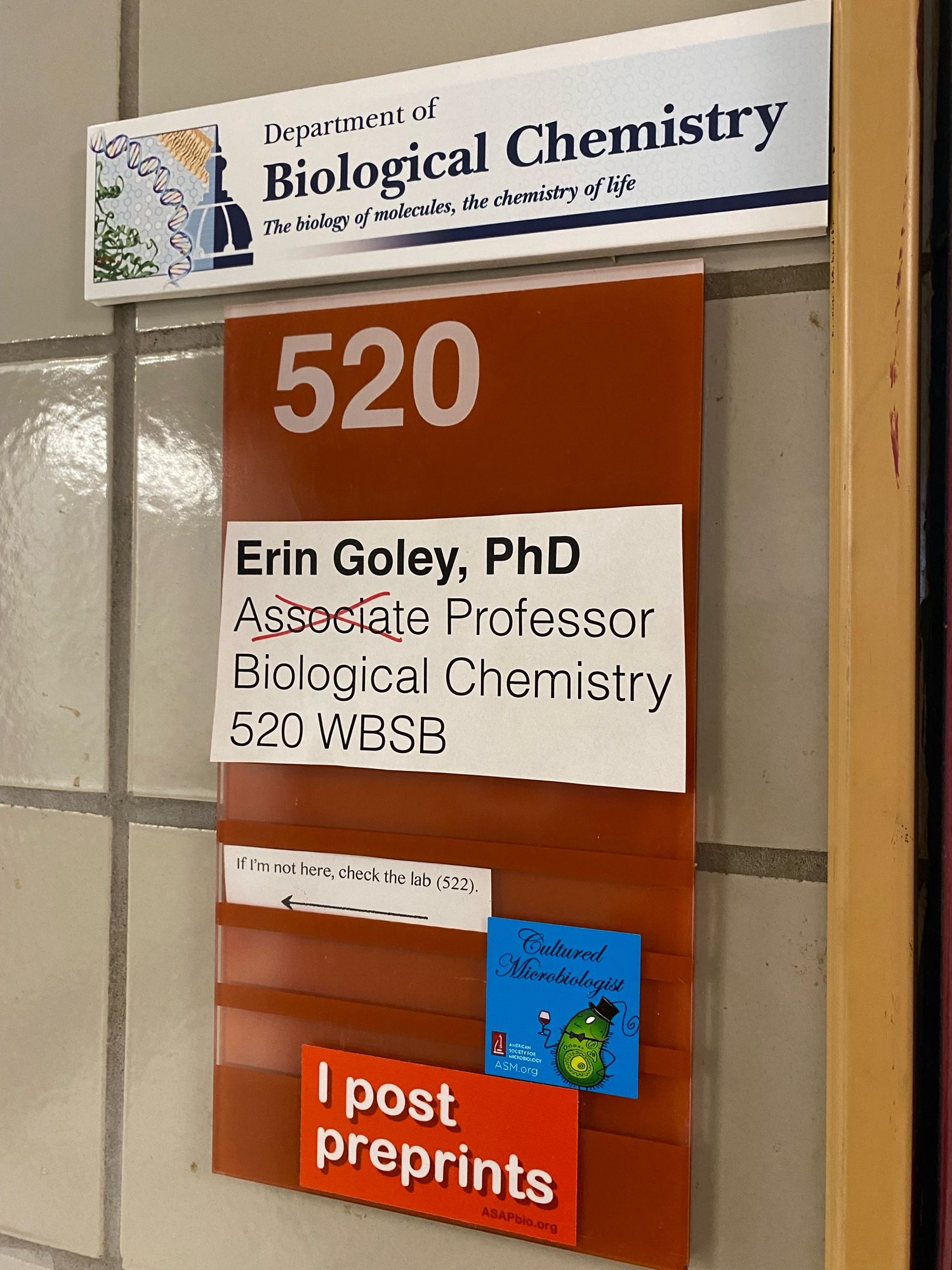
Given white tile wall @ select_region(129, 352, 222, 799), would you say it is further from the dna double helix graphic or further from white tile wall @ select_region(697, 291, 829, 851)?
white tile wall @ select_region(697, 291, 829, 851)

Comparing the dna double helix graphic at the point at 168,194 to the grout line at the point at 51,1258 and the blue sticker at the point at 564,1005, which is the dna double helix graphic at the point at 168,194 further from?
the grout line at the point at 51,1258

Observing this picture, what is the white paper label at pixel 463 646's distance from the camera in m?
0.54

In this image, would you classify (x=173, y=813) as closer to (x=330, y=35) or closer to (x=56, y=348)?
(x=56, y=348)

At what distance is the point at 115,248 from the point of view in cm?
65

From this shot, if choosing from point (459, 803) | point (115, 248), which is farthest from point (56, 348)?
point (459, 803)

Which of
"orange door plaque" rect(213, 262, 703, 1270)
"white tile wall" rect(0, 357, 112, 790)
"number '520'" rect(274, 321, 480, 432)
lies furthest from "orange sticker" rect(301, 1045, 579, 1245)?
"number '520'" rect(274, 321, 480, 432)

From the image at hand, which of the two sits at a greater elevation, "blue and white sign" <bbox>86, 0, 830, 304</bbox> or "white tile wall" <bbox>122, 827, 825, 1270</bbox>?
"blue and white sign" <bbox>86, 0, 830, 304</bbox>

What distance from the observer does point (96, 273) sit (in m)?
0.66

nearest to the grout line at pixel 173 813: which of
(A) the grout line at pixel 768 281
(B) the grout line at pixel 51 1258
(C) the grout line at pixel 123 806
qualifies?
(C) the grout line at pixel 123 806

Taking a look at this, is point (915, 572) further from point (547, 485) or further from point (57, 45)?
point (57, 45)

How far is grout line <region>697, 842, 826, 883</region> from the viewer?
0.53 meters

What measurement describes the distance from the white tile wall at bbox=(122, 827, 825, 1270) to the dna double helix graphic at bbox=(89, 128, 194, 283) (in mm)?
371

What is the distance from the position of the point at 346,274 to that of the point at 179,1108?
54cm

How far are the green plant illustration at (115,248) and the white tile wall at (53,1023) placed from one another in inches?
14.4
